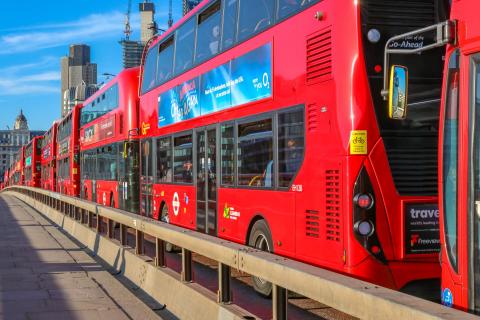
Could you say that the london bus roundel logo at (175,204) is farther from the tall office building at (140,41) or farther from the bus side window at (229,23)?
the tall office building at (140,41)

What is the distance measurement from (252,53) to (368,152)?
118 inches

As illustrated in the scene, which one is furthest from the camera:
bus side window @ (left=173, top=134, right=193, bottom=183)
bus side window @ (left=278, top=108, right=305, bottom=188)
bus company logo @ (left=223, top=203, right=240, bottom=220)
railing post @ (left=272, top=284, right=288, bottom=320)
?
bus side window @ (left=173, top=134, right=193, bottom=183)

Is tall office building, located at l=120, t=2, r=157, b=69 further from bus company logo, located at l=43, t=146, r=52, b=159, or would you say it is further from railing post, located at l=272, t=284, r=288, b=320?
railing post, located at l=272, t=284, r=288, b=320

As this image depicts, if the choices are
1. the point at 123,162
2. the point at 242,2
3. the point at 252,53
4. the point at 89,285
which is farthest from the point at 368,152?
the point at 123,162

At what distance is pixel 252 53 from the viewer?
8.41m

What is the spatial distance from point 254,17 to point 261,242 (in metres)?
3.02

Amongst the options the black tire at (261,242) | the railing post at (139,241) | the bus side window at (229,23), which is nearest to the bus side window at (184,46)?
Answer: the bus side window at (229,23)

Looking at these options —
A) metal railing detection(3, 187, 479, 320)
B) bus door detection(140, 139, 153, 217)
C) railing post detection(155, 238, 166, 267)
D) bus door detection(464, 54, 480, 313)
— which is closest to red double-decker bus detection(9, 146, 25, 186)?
bus door detection(140, 139, 153, 217)

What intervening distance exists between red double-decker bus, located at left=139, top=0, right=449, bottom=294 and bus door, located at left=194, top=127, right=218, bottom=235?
5 centimetres

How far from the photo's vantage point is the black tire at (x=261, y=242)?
25.3 feet

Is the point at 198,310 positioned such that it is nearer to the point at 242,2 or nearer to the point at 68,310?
the point at 68,310

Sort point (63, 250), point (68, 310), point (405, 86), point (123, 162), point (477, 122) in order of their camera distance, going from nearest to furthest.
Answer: point (477, 122)
point (405, 86)
point (68, 310)
point (63, 250)
point (123, 162)

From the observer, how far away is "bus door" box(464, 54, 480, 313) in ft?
12.6

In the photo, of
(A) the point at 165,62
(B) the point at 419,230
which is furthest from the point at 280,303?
(A) the point at 165,62
